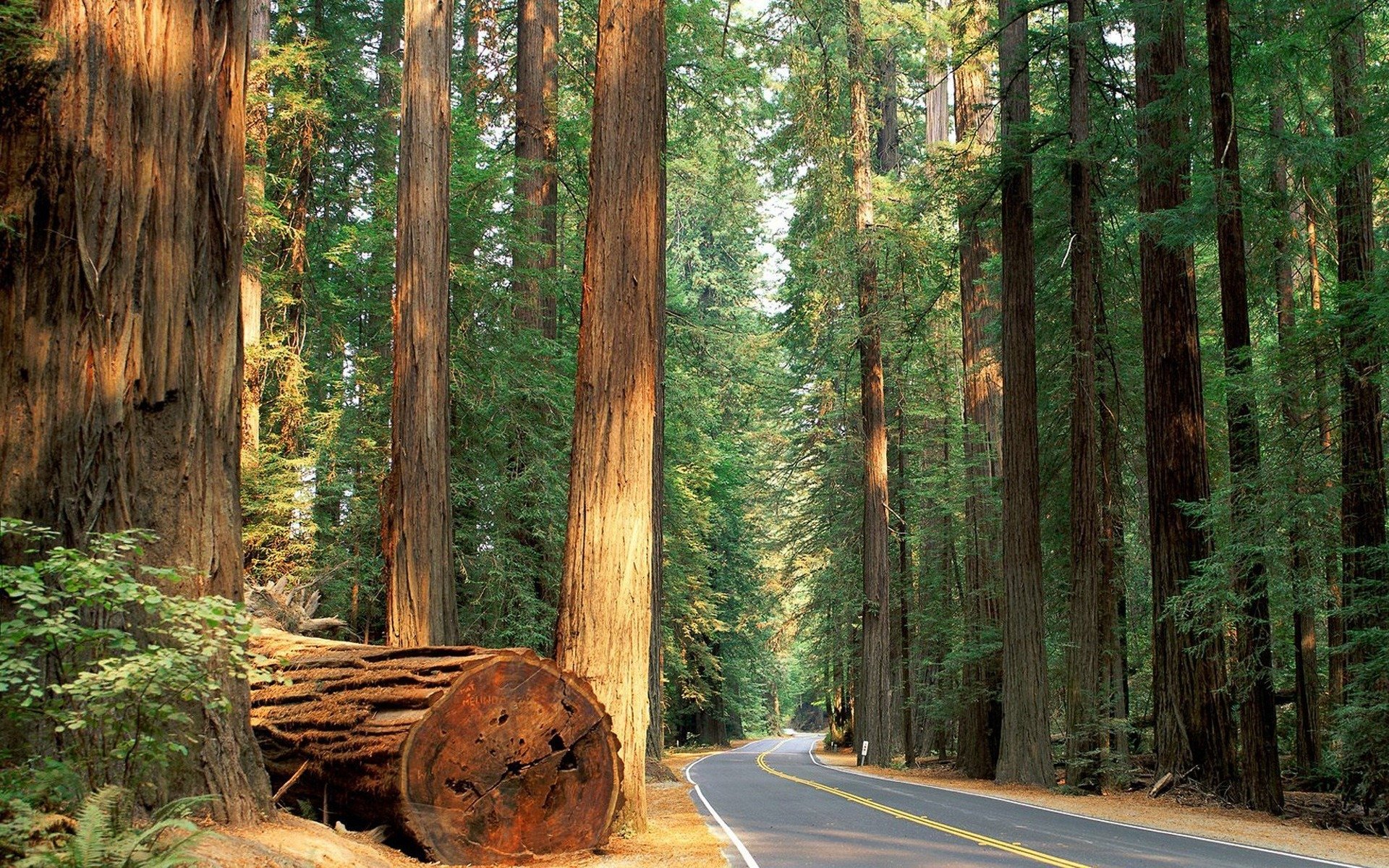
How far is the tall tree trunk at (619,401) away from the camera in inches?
405

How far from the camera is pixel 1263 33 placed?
17.1 m

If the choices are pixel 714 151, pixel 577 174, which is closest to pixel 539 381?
pixel 577 174

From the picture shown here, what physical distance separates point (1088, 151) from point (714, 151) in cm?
1055

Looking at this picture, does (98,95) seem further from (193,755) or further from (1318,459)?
(1318,459)

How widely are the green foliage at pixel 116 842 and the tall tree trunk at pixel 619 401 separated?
16.4 feet

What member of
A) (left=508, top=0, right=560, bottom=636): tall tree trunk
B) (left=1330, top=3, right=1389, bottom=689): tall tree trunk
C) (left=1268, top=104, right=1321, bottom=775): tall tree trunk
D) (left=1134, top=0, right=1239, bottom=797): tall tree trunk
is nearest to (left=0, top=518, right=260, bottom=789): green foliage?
(left=508, top=0, right=560, bottom=636): tall tree trunk

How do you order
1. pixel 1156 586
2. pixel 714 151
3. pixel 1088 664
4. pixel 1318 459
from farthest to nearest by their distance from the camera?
pixel 714 151
pixel 1088 664
pixel 1156 586
pixel 1318 459

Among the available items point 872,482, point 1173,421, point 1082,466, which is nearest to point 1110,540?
point 1082,466

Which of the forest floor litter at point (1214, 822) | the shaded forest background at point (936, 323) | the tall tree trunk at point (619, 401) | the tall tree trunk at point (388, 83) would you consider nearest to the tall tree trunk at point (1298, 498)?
the shaded forest background at point (936, 323)

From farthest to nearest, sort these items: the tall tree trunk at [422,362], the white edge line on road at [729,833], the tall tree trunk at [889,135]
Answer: the tall tree trunk at [889,135], the tall tree trunk at [422,362], the white edge line on road at [729,833]

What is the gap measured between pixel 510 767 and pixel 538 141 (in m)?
15.1

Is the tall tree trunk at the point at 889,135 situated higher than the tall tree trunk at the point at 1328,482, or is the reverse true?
the tall tree trunk at the point at 889,135

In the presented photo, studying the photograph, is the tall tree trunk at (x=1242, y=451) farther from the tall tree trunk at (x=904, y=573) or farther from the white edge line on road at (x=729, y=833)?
the tall tree trunk at (x=904, y=573)

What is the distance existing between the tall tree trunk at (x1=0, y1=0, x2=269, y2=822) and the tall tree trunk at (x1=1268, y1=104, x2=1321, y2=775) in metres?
13.3
